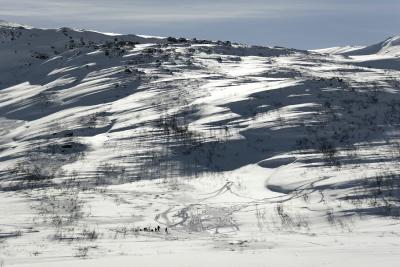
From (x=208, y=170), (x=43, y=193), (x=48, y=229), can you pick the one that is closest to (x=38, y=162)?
(x=43, y=193)

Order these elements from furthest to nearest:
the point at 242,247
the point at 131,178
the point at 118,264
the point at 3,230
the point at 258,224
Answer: the point at 131,178, the point at 258,224, the point at 3,230, the point at 242,247, the point at 118,264

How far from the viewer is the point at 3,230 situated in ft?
40.8

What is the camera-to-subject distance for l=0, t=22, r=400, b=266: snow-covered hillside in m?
11.0

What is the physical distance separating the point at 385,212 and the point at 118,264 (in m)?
7.61

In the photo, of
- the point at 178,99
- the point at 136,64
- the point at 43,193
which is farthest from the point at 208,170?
the point at 136,64

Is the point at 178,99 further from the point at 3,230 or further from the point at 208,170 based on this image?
the point at 3,230

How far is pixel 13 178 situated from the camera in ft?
63.0

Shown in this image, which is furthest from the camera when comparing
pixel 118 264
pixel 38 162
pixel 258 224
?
pixel 38 162

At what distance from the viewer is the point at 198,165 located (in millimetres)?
20438

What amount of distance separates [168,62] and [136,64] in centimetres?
267

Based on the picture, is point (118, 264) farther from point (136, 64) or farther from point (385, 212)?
point (136, 64)

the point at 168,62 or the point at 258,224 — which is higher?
the point at 168,62

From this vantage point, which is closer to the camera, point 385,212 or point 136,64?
point 385,212

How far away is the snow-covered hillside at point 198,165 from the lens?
435 inches
